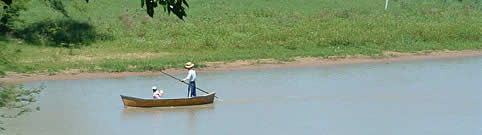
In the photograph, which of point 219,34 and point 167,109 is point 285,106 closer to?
point 167,109

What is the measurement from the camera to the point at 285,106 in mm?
15516

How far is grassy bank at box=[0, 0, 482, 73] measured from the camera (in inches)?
860

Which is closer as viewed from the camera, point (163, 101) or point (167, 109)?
point (163, 101)

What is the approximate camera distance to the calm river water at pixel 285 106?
13430mm

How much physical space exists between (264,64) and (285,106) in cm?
627

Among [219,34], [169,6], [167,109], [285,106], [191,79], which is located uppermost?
[169,6]

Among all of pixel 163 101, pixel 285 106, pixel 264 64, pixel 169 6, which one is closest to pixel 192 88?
pixel 163 101

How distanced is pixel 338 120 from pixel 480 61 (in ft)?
35.0

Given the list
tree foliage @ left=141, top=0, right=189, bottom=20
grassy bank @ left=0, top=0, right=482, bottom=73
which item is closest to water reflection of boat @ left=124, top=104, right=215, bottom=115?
grassy bank @ left=0, top=0, right=482, bottom=73

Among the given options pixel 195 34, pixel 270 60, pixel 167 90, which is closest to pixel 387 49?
pixel 270 60

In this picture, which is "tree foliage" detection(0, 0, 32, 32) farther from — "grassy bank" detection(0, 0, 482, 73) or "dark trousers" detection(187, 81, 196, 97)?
"grassy bank" detection(0, 0, 482, 73)

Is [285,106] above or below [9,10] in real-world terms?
below

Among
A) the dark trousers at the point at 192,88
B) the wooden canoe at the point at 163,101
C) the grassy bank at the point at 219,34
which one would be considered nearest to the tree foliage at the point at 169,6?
the wooden canoe at the point at 163,101

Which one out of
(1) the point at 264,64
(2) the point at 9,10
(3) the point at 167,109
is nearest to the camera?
(2) the point at 9,10
